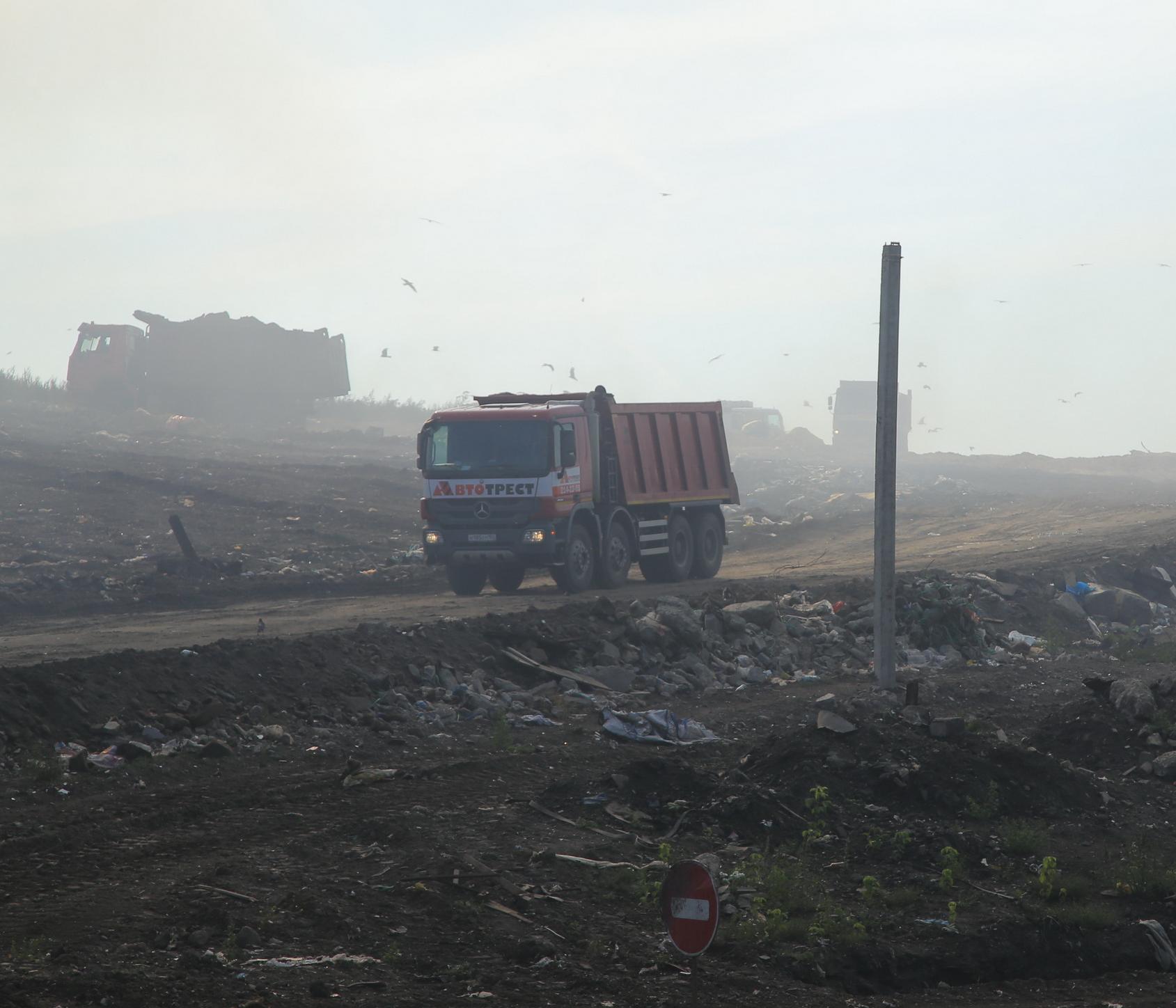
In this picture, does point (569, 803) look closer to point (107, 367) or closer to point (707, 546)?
point (707, 546)

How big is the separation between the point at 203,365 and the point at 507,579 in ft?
97.7

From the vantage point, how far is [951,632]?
15898 mm

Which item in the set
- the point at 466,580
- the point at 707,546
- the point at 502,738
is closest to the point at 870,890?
the point at 502,738

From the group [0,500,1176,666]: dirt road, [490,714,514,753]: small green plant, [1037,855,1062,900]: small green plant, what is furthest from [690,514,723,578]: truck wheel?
[1037,855,1062,900]: small green plant

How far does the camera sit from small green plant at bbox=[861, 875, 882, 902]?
677cm

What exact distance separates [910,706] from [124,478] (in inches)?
899

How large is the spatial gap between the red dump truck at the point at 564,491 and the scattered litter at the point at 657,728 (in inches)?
263

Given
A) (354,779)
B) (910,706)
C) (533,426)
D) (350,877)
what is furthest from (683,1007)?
(533,426)

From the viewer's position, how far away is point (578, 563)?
1844cm

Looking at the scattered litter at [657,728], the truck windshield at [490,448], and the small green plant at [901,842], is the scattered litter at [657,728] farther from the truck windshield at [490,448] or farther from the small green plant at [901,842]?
the truck windshield at [490,448]

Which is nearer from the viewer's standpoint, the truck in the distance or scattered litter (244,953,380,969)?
scattered litter (244,953,380,969)

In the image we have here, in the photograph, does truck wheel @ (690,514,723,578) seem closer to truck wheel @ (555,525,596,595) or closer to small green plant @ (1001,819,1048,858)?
truck wheel @ (555,525,596,595)

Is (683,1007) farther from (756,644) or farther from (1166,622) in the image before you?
(1166,622)

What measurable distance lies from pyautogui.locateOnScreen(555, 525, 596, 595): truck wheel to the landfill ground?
0.62 metres
